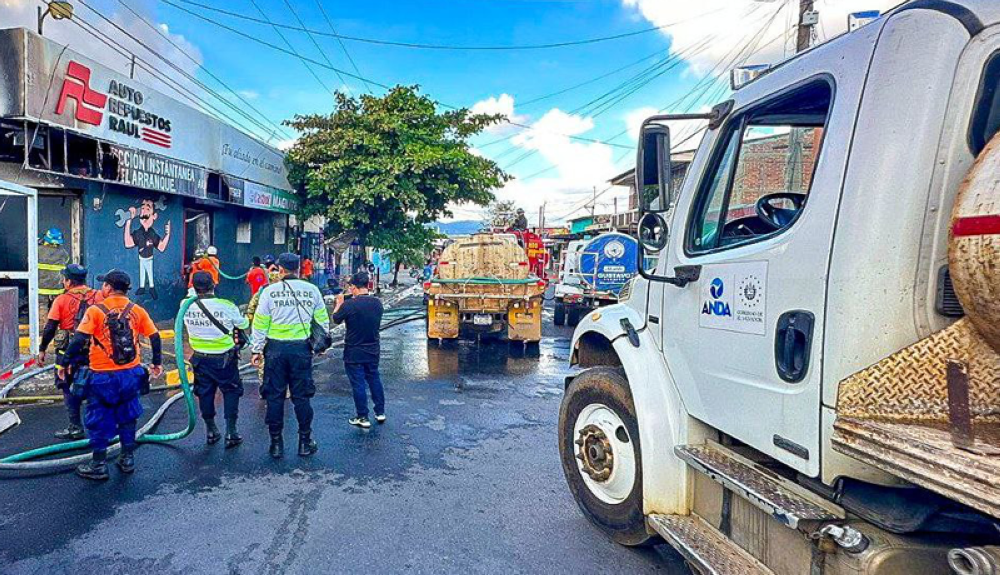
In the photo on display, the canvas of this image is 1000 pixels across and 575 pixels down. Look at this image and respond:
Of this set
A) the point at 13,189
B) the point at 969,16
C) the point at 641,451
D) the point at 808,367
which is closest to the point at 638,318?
the point at 641,451

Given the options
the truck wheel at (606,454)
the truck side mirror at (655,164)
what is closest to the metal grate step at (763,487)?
the truck wheel at (606,454)

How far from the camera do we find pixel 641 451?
125 inches

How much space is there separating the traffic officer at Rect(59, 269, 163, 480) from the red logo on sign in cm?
607

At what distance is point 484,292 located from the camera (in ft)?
36.4

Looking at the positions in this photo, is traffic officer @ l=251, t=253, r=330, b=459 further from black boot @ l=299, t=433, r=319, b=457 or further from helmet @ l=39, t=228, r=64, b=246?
helmet @ l=39, t=228, r=64, b=246

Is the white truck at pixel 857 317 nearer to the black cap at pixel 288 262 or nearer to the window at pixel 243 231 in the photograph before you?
the black cap at pixel 288 262

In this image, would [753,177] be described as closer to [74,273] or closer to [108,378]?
[108,378]

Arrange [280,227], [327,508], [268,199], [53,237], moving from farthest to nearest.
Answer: [280,227] < [268,199] < [53,237] < [327,508]

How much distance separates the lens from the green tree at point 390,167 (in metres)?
14.5

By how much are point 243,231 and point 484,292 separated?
843 centimetres

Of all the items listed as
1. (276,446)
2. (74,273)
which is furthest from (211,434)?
(74,273)

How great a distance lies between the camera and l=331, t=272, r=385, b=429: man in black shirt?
6.14 m

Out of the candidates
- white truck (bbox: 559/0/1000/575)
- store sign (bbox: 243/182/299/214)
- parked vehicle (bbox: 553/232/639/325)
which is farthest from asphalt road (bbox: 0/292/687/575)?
store sign (bbox: 243/182/299/214)

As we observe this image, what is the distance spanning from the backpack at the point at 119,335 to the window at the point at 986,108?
528 cm
